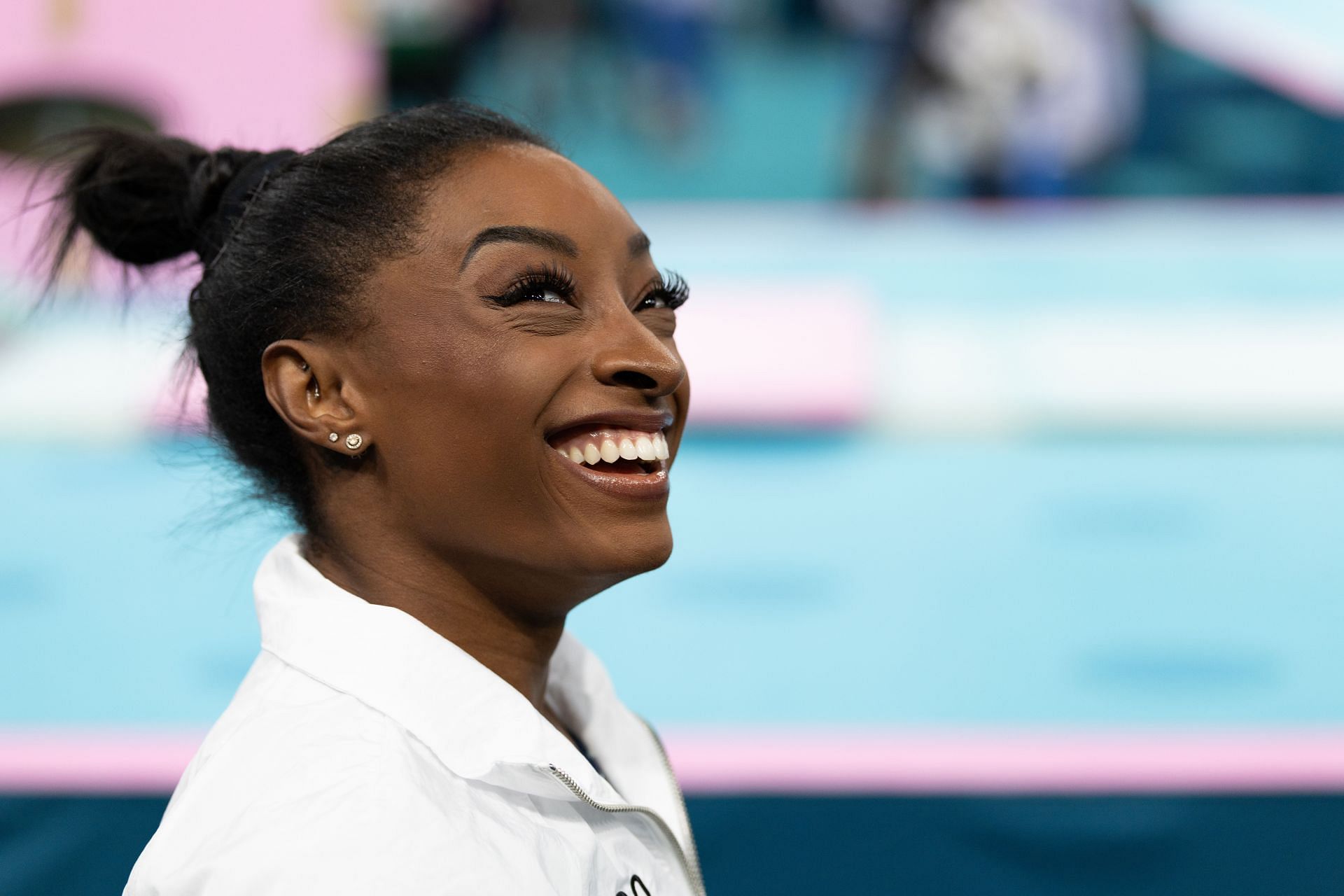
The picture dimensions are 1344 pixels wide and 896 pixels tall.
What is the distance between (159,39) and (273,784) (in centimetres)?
678

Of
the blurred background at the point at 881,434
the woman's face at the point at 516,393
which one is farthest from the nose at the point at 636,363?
the blurred background at the point at 881,434

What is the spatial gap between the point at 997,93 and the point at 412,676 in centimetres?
728

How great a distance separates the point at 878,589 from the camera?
303 centimetres

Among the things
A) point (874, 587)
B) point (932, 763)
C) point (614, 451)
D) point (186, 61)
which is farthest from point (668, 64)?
point (614, 451)

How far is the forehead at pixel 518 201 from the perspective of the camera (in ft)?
3.66

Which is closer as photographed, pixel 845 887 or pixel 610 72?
pixel 845 887

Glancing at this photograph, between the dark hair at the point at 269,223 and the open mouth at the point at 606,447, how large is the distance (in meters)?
0.18

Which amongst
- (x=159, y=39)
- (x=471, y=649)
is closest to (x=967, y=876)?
(x=471, y=649)

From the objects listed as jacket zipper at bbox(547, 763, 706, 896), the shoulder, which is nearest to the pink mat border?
jacket zipper at bbox(547, 763, 706, 896)

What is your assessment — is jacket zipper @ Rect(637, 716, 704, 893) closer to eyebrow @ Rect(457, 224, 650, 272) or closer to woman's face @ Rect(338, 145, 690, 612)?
woman's face @ Rect(338, 145, 690, 612)

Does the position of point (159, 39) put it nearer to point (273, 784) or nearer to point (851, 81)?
point (851, 81)

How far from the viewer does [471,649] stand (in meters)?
1.16

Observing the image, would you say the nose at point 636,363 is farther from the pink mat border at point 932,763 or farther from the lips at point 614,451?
the pink mat border at point 932,763

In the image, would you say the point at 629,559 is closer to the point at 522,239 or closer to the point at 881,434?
the point at 522,239
